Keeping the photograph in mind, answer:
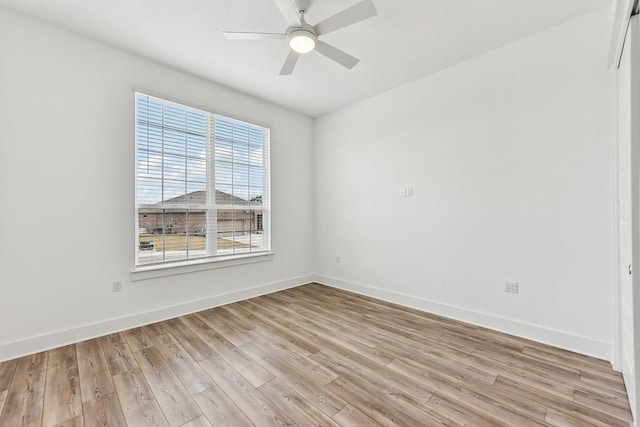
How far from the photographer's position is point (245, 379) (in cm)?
204

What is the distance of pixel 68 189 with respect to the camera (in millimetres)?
2594

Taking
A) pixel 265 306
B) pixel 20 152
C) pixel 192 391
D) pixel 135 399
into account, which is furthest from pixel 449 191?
pixel 20 152

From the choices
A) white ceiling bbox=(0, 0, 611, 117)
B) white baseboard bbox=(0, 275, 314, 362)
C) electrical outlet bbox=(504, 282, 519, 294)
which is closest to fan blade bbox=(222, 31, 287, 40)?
white ceiling bbox=(0, 0, 611, 117)

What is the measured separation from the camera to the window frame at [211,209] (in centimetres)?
304

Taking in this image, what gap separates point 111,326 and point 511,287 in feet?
13.4

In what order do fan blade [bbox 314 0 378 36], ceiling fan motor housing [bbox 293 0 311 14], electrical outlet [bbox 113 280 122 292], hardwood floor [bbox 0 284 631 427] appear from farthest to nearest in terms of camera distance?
electrical outlet [bbox 113 280 122 292] → ceiling fan motor housing [bbox 293 0 311 14] → fan blade [bbox 314 0 378 36] → hardwood floor [bbox 0 284 631 427]

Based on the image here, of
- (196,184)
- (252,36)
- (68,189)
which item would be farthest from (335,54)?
(68,189)

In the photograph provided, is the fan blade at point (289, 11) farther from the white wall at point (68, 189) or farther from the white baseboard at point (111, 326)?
the white baseboard at point (111, 326)

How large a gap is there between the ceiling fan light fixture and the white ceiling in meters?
0.28

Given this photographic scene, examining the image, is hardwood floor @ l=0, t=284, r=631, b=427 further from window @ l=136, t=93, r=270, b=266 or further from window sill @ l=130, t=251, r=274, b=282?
window @ l=136, t=93, r=270, b=266

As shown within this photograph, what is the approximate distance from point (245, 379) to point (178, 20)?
3.05m

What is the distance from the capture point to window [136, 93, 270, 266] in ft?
10.3

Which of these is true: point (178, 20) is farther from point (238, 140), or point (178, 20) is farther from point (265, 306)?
point (265, 306)

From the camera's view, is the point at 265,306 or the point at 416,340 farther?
the point at 265,306
